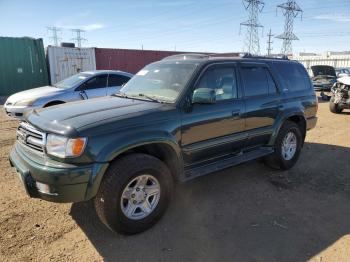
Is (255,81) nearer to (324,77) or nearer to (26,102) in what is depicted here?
(26,102)

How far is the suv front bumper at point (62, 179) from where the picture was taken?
3074mm

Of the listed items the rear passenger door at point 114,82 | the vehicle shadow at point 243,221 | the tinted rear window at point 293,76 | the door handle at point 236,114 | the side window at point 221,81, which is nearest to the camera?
the vehicle shadow at point 243,221

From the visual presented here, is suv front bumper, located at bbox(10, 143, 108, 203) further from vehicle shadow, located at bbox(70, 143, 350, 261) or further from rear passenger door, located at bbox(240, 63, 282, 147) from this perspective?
rear passenger door, located at bbox(240, 63, 282, 147)

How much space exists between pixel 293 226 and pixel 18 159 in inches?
125

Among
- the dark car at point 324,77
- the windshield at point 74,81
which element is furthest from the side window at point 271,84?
the dark car at point 324,77

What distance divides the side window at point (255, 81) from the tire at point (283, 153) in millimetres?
778

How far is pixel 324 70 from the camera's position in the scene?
17.9 metres

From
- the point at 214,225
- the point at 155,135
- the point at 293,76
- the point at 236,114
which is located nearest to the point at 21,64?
the point at 293,76

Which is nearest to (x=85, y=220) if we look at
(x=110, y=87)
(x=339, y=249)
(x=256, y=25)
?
(x=339, y=249)

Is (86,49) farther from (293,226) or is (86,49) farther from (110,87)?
(293,226)

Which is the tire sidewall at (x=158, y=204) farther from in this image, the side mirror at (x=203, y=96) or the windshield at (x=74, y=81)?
the windshield at (x=74, y=81)

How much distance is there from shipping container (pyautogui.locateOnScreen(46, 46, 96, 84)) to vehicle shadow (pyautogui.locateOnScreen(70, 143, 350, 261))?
14505 millimetres

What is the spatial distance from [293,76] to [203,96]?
258 cm

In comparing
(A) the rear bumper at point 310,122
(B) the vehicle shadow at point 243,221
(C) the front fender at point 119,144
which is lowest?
(B) the vehicle shadow at point 243,221
